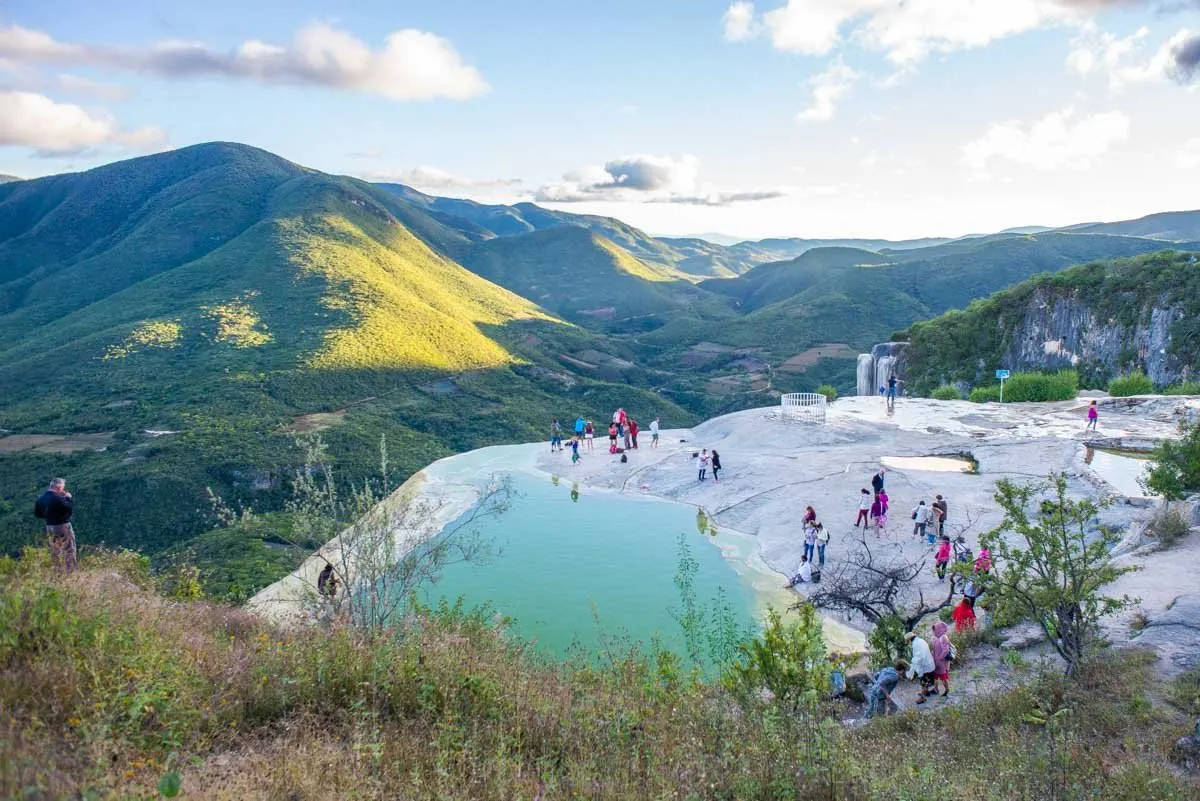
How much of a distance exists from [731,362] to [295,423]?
69.3 m

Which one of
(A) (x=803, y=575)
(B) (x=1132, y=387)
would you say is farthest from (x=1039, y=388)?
(A) (x=803, y=575)

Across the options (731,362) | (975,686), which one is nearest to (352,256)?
(731,362)

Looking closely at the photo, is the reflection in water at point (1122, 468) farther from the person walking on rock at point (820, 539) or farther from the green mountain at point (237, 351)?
the green mountain at point (237, 351)

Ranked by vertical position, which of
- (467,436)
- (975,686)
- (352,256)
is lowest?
(467,436)

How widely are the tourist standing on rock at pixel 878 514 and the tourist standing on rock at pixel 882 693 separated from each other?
352 inches

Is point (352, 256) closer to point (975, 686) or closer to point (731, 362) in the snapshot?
point (731, 362)

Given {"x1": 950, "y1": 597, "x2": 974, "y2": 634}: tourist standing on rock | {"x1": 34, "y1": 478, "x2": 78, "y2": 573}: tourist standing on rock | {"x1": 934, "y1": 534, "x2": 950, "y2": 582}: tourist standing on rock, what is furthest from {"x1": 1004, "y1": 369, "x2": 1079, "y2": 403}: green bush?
{"x1": 34, "y1": 478, "x2": 78, "y2": 573}: tourist standing on rock

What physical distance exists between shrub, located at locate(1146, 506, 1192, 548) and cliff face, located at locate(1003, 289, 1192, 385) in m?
36.2

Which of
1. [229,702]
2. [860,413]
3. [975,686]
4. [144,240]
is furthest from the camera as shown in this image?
[144,240]

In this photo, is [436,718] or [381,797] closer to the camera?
[381,797]

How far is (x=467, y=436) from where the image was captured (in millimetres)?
57719

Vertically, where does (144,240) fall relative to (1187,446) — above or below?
above

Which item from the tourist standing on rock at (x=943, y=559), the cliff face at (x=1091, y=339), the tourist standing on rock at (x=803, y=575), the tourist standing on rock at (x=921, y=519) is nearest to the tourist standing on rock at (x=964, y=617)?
the tourist standing on rock at (x=943, y=559)

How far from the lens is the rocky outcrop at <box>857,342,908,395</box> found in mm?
52938
